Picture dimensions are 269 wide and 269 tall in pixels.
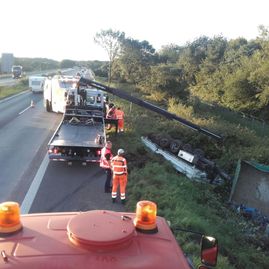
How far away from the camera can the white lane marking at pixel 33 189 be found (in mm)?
9414

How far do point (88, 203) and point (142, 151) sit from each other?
17.7 feet

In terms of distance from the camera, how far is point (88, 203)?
9.98 metres

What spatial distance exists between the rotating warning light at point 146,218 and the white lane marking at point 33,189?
654 centimetres

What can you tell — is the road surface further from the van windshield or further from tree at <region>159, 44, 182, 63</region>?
tree at <region>159, 44, 182, 63</region>

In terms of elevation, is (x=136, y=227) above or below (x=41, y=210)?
above

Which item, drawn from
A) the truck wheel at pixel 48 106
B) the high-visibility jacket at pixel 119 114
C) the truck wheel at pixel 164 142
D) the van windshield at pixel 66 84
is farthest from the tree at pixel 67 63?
the truck wheel at pixel 164 142

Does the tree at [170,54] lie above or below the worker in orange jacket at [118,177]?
above

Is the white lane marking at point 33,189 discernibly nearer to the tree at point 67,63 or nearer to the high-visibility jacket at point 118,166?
the high-visibility jacket at point 118,166

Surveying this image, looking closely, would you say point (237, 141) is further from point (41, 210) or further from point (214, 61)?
point (214, 61)

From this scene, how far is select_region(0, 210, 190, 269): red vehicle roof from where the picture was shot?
98.0 inches

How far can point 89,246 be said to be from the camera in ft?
8.54

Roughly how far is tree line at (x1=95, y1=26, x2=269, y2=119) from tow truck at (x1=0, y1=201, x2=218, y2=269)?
3089cm

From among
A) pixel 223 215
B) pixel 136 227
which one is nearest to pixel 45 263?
pixel 136 227

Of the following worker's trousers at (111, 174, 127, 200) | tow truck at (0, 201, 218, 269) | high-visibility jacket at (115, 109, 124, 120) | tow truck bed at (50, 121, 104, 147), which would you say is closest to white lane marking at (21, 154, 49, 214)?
tow truck bed at (50, 121, 104, 147)
